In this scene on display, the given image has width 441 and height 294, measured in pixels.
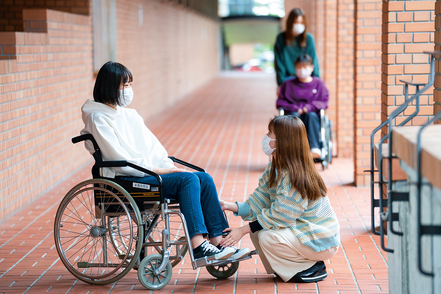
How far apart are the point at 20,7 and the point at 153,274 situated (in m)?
5.32

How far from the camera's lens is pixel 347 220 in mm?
4582

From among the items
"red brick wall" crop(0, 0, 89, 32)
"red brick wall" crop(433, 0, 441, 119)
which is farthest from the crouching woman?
"red brick wall" crop(0, 0, 89, 32)

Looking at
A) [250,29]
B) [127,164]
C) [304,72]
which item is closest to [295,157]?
[127,164]

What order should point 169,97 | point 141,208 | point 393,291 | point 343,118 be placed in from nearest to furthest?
point 393,291, point 141,208, point 343,118, point 169,97

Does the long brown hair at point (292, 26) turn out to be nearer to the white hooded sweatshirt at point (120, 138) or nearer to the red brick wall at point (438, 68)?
the red brick wall at point (438, 68)

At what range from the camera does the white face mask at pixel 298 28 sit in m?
6.50

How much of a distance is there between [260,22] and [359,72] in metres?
33.5

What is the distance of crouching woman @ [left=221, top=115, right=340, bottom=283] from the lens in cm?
315

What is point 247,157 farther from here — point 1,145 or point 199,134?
point 1,145

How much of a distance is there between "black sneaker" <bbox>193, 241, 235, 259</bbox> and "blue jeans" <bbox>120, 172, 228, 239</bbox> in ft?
0.23

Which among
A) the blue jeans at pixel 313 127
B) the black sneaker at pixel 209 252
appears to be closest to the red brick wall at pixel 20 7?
the blue jeans at pixel 313 127

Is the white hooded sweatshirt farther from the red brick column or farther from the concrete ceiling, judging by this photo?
the concrete ceiling

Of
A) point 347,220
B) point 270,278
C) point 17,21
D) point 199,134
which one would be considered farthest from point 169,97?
point 270,278

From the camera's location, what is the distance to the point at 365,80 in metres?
5.71
